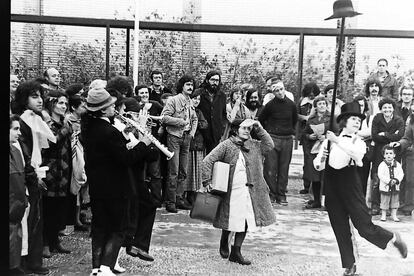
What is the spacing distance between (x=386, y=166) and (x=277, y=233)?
70 cm

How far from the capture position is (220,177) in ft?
12.9

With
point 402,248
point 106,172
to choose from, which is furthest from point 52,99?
point 402,248

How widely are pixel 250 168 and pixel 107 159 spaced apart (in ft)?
2.92

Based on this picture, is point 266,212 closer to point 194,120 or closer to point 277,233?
point 277,233

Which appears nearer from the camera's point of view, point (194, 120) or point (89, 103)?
point (89, 103)

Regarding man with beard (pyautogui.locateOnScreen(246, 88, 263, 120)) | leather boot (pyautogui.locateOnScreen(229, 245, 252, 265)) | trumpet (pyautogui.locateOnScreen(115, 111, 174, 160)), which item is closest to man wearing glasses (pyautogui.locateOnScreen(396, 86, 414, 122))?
man with beard (pyautogui.locateOnScreen(246, 88, 263, 120))

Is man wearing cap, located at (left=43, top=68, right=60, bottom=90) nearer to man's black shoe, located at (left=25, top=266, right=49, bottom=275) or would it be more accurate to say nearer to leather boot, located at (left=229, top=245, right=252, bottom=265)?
man's black shoe, located at (left=25, top=266, right=49, bottom=275)

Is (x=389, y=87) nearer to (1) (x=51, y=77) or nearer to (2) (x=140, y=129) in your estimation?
(2) (x=140, y=129)

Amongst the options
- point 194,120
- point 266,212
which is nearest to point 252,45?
point 194,120

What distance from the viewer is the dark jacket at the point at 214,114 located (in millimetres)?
3971

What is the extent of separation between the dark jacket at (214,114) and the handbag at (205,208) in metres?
0.34

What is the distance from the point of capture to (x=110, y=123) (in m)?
3.57

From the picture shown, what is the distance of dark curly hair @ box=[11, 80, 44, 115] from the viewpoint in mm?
3562

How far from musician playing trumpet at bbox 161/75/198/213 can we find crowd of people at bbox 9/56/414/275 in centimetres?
4
